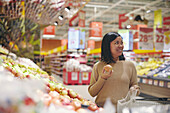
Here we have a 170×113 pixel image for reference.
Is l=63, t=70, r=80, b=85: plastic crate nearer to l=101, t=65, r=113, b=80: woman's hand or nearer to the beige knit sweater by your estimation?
the beige knit sweater

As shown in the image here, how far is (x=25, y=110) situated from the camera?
0.71 m

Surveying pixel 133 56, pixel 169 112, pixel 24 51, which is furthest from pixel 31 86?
pixel 133 56

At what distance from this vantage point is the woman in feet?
6.91

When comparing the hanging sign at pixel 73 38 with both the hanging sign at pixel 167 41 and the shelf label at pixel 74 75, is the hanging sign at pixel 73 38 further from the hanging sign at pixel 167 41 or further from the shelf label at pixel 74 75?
the hanging sign at pixel 167 41

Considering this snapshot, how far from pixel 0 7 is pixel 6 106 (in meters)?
4.24

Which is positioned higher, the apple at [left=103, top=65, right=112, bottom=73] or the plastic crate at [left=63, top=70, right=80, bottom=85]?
the apple at [left=103, top=65, right=112, bottom=73]

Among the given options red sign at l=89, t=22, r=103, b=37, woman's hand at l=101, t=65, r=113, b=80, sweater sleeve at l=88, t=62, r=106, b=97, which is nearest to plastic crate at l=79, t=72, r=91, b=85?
red sign at l=89, t=22, r=103, b=37

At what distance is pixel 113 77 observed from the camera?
2145 millimetres

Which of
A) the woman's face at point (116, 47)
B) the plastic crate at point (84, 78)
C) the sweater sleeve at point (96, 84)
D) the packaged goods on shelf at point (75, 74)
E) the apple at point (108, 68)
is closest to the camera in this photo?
the apple at point (108, 68)

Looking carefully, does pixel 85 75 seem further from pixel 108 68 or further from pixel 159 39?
pixel 108 68

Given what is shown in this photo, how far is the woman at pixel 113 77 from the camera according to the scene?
6.91 feet

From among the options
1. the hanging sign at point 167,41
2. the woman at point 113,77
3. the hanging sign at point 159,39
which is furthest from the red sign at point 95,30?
the woman at point 113,77

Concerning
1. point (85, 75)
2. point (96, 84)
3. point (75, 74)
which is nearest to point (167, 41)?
point (85, 75)

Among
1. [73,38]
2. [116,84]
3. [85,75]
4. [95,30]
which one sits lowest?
[85,75]
